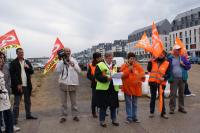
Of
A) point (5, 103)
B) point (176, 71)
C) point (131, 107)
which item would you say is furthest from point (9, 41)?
point (176, 71)

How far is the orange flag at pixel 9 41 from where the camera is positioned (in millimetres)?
8383

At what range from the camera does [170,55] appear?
905cm

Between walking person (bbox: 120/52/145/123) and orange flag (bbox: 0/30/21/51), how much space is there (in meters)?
3.00

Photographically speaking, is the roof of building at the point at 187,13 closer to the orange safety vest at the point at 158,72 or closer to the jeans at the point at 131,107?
the orange safety vest at the point at 158,72

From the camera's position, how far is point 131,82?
790 cm

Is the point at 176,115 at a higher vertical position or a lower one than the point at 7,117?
lower

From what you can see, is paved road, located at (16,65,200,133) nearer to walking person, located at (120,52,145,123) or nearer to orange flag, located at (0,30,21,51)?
walking person, located at (120,52,145,123)

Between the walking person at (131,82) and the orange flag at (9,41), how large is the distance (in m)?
3.00

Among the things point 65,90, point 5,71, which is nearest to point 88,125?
point 65,90

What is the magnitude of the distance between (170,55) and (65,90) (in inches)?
125

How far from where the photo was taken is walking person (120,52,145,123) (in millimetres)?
7824

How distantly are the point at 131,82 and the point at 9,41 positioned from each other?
342 centimetres

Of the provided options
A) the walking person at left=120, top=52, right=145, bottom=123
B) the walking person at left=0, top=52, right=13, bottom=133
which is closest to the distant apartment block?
the walking person at left=120, top=52, right=145, bottom=123

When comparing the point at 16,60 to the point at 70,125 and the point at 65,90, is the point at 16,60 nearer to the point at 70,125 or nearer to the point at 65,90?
the point at 65,90
